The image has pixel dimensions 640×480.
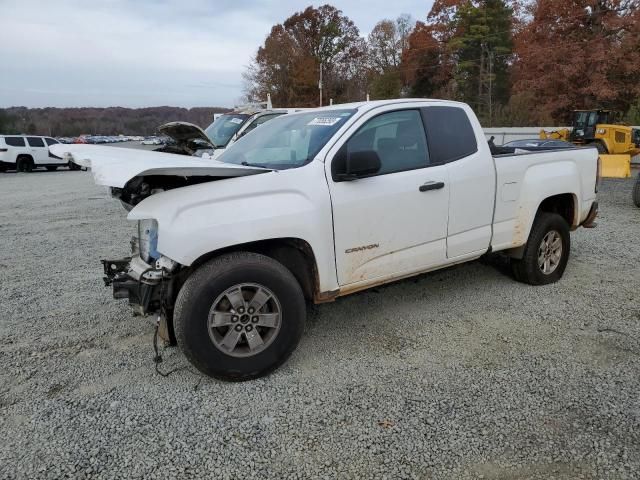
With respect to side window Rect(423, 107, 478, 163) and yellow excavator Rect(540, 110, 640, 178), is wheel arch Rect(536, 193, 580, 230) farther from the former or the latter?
yellow excavator Rect(540, 110, 640, 178)

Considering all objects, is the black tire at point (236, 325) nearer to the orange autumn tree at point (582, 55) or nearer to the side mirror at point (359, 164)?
the side mirror at point (359, 164)

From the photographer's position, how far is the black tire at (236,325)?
3027mm

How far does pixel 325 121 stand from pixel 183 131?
8.13ft

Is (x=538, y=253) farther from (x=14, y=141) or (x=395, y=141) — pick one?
(x=14, y=141)

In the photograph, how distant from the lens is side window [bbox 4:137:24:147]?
22811 millimetres

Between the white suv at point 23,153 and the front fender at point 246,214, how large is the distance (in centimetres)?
2250

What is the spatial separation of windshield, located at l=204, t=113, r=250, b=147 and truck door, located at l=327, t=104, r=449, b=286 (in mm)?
7911

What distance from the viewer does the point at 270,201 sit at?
325cm

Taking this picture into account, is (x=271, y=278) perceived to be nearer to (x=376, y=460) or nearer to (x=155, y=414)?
(x=155, y=414)

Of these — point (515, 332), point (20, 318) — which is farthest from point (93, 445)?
point (515, 332)

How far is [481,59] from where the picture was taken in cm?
4512

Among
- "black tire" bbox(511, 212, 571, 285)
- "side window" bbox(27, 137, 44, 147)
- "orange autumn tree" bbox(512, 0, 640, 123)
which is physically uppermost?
"orange autumn tree" bbox(512, 0, 640, 123)

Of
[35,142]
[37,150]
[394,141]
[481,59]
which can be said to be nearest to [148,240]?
[394,141]

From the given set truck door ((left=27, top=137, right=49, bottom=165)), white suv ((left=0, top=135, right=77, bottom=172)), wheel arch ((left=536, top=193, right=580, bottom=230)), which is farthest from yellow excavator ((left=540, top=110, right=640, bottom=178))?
truck door ((left=27, top=137, right=49, bottom=165))
